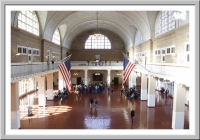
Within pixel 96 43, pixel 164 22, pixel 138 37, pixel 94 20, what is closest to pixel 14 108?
pixel 164 22

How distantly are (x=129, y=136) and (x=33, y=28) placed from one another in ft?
57.3

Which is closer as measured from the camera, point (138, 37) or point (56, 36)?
point (56, 36)

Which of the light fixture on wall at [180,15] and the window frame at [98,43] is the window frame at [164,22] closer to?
the light fixture on wall at [180,15]

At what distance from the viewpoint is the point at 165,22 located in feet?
58.6

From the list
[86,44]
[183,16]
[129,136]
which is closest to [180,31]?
[183,16]

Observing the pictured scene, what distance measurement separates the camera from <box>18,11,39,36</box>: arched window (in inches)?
628

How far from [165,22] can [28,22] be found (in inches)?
502

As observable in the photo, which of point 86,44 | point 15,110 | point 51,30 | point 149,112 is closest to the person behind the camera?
point 15,110

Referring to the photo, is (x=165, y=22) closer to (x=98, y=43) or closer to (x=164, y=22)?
(x=164, y=22)

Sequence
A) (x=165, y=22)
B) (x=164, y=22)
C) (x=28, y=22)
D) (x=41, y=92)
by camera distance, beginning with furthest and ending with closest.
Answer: (x=41, y=92) < (x=164, y=22) < (x=165, y=22) < (x=28, y=22)

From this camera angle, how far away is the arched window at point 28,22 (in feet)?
52.3

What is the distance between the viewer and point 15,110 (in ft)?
38.7

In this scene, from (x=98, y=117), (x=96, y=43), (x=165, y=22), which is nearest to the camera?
(x=98, y=117)
